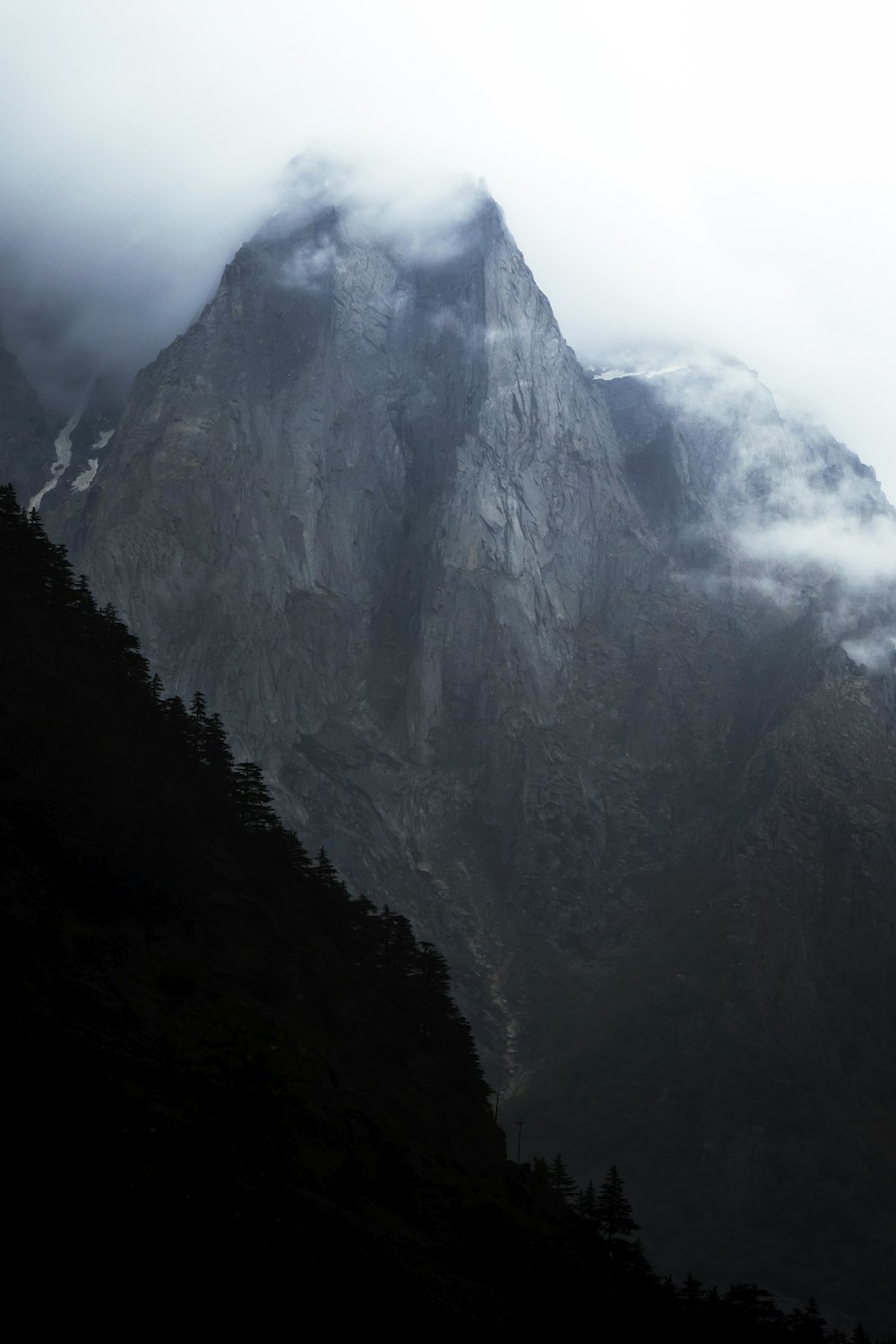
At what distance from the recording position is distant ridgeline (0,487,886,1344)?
29406 millimetres

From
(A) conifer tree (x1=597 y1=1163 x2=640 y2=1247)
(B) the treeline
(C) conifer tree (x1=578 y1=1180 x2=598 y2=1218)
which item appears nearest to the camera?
(B) the treeline

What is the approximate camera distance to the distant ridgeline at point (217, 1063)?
29.4 meters

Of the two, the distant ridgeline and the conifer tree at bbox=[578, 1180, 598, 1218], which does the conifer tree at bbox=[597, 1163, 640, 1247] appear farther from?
the conifer tree at bbox=[578, 1180, 598, 1218]

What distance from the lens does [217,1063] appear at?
30.1m

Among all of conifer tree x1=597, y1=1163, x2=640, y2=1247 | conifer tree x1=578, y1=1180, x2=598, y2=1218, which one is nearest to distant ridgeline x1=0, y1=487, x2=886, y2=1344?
conifer tree x1=597, y1=1163, x2=640, y2=1247

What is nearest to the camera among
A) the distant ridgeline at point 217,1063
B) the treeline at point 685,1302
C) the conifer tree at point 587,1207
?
the distant ridgeline at point 217,1063

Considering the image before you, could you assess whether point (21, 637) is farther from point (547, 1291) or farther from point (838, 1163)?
point (838, 1163)

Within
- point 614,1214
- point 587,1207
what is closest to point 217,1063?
point 614,1214

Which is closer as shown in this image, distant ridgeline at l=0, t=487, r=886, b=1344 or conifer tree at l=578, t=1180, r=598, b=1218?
distant ridgeline at l=0, t=487, r=886, b=1344

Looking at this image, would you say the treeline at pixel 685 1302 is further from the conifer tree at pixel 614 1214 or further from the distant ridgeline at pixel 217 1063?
the distant ridgeline at pixel 217 1063

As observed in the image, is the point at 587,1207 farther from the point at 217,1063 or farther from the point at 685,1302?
the point at 217,1063

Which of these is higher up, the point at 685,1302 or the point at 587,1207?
the point at 587,1207

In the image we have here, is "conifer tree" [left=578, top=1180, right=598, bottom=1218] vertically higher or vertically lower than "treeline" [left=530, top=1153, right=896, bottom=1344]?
higher

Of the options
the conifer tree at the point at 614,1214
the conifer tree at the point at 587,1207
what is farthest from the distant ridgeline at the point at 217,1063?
the conifer tree at the point at 587,1207
